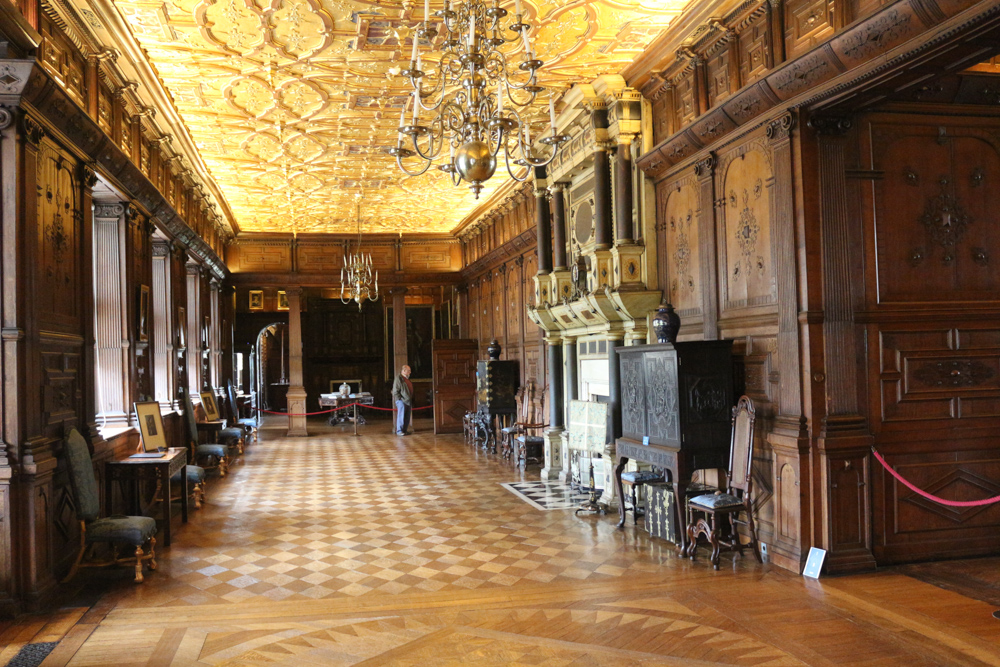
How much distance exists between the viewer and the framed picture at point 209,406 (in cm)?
1133

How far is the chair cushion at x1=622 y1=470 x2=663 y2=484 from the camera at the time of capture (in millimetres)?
6355

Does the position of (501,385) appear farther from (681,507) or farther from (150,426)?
(681,507)

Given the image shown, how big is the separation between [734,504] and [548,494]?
10.7ft

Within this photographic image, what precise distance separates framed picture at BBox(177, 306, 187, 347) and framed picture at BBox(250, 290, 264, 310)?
7.23 meters

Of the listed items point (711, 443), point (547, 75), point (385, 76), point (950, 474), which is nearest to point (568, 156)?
point (547, 75)

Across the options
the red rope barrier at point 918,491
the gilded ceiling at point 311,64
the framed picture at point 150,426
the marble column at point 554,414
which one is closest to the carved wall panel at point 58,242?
the gilded ceiling at point 311,64

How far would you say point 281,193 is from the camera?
12.6 meters

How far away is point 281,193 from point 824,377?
33.1ft

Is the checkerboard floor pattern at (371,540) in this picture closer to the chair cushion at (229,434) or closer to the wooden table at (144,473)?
the wooden table at (144,473)

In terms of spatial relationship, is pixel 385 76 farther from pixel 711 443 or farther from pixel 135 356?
pixel 711 443

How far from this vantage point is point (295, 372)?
618 inches

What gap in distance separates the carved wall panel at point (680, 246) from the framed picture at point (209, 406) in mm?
7651

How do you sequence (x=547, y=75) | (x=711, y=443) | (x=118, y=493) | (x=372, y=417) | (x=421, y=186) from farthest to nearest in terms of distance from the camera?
(x=372, y=417), (x=421, y=186), (x=547, y=75), (x=118, y=493), (x=711, y=443)

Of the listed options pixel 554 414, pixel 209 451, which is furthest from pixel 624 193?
pixel 209 451
